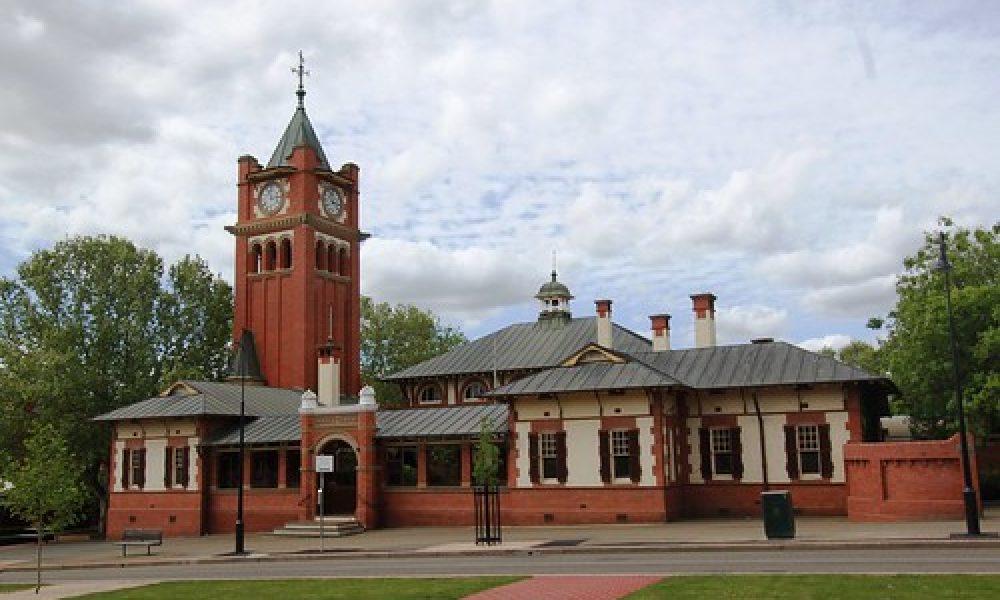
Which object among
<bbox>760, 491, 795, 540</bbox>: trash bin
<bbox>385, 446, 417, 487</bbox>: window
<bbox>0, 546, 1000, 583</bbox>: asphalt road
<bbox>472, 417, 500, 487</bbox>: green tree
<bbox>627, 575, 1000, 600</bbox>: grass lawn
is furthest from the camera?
<bbox>385, 446, 417, 487</bbox>: window

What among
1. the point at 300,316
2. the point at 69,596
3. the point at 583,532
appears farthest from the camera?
Result: the point at 300,316

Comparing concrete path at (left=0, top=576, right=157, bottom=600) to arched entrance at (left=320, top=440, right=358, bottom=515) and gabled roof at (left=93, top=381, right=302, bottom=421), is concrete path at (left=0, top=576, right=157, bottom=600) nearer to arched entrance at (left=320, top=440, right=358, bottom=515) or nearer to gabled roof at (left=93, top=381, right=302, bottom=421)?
gabled roof at (left=93, top=381, right=302, bottom=421)

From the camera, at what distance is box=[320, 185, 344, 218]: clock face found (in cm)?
5847

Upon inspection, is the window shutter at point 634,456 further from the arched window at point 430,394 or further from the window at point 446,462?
the arched window at point 430,394

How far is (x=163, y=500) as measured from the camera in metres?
43.1

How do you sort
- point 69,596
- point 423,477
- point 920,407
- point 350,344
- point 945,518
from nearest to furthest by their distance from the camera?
point 69,596 < point 945,518 < point 423,477 < point 920,407 < point 350,344

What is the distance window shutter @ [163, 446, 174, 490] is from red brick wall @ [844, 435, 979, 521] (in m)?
29.2

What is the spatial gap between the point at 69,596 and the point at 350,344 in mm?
39304

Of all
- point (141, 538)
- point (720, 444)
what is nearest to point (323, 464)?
point (141, 538)

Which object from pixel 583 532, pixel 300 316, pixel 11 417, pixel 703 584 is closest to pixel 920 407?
pixel 583 532

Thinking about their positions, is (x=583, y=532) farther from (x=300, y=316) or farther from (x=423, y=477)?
(x=300, y=316)

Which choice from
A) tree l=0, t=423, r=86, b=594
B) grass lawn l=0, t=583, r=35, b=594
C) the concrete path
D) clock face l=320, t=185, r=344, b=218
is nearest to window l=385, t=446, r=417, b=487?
the concrete path

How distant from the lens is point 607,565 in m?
21.3

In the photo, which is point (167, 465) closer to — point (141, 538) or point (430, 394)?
point (141, 538)
